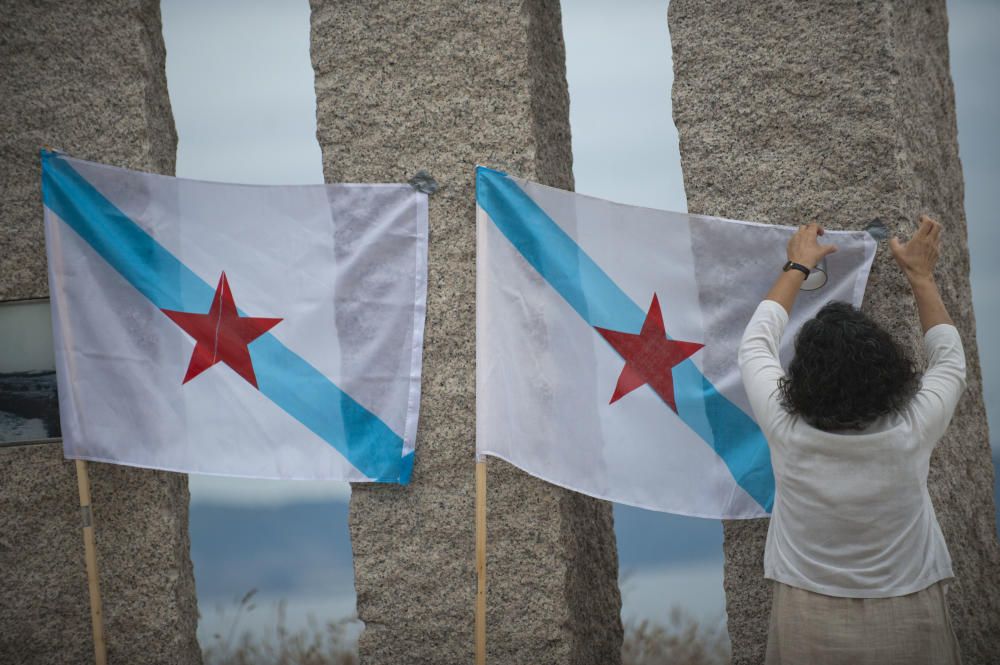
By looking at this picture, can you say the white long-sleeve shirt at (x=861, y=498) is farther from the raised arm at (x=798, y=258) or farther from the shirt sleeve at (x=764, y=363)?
the raised arm at (x=798, y=258)

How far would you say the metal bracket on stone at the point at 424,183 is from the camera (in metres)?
3.65

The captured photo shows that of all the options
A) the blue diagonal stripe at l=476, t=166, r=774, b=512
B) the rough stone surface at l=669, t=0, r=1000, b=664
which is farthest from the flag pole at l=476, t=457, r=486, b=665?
the rough stone surface at l=669, t=0, r=1000, b=664

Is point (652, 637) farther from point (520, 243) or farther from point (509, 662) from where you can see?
point (520, 243)

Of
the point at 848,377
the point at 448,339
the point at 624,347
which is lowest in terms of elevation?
the point at 848,377

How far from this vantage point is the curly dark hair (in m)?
2.48

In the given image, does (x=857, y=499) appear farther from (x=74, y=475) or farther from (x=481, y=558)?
(x=74, y=475)

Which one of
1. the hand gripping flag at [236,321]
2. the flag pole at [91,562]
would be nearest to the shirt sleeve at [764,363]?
the hand gripping flag at [236,321]

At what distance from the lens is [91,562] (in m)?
3.72

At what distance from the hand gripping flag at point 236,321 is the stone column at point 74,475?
292 millimetres

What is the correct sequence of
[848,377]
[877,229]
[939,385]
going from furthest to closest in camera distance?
[877,229], [939,385], [848,377]

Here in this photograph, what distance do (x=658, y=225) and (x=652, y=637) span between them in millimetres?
2213

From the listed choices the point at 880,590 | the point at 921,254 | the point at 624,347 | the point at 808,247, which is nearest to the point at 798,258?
the point at 808,247

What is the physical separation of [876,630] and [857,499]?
36cm

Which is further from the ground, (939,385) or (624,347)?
(624,347)
